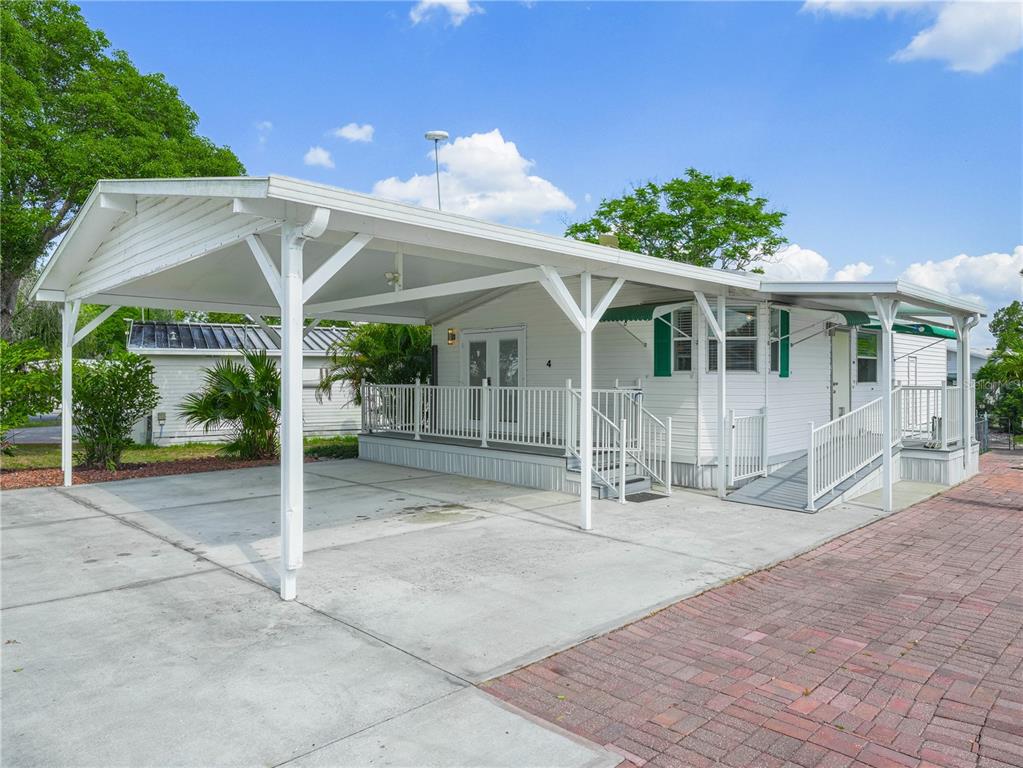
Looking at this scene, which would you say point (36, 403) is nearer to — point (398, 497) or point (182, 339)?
point (182, 339)

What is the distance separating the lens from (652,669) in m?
3.66

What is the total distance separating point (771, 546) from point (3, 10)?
19751 mm

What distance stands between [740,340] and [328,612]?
23.9 ft

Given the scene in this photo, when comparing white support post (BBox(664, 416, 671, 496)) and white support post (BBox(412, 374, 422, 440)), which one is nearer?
white support post (BBox(664, 416, 671, 496))

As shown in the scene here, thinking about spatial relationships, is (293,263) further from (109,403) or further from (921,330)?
(921,330)

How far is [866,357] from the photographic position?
12.1 metres

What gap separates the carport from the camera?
4.81 metres

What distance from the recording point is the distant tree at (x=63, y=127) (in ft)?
47.9

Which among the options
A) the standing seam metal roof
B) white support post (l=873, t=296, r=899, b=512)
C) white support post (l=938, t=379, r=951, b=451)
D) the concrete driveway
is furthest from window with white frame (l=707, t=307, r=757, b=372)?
the standing seam metal roof

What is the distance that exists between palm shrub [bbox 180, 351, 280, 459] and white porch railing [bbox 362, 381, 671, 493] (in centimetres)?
183

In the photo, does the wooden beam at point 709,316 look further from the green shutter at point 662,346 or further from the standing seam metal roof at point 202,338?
the standing seam metal roof at point 202,338

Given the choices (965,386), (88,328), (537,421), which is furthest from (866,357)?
(88,328)

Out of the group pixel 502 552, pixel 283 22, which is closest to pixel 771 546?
pixel 502 552

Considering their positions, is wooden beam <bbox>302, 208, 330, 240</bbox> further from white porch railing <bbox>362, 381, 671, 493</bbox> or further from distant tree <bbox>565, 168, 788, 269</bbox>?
distant tree <bbox>565, 168, 788, 269</bbox>
